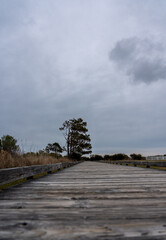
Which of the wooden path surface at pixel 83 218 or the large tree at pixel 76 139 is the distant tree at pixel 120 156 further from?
the wooden path surface at pixel 83 218

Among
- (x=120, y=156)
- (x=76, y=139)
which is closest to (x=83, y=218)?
(x=76, y=139)

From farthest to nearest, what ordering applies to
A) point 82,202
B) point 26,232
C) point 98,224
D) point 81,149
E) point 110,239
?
point 81,149 → point 82,202 → point 98,224 → point 26,232 → point 110,239

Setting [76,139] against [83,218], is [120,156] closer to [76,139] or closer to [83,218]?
[76,139]

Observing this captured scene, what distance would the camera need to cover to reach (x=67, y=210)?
2.01 m

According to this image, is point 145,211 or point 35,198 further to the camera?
point 35,198

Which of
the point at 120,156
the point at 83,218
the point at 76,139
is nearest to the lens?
the point at 83,218

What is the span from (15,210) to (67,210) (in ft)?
1.89

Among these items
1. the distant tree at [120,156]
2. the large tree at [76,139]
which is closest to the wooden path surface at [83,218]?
the large tree at [76,139]

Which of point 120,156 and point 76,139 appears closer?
point 76,139

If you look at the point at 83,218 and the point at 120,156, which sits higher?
the point at 83,218

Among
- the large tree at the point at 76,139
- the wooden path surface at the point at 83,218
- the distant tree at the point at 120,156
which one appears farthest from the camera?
the distant tree at the point at 120,156

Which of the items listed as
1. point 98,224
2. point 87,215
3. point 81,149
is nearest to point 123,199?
point 87,215

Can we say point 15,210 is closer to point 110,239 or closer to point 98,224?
point 98,224

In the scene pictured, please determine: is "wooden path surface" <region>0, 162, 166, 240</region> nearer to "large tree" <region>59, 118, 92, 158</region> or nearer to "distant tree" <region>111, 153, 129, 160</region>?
"large tree" <region>59, 118, 92, 158</region>
